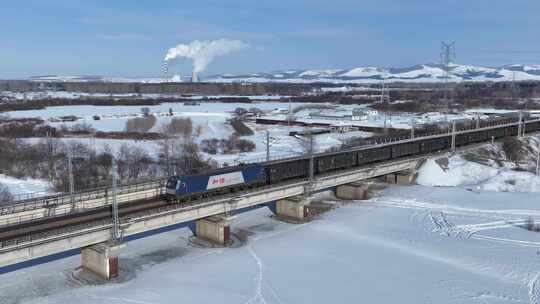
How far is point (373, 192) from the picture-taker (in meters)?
66.8

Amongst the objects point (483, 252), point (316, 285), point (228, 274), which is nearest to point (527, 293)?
point (483, 252)

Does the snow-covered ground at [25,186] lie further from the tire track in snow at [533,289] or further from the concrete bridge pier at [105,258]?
the tire track in snow at [533,289]

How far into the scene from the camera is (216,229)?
45.6 metres

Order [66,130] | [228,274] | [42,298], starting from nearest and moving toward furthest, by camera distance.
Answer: [42,298]
[228,274]
[66,130]

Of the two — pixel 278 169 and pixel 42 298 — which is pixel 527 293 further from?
pixel 42 298

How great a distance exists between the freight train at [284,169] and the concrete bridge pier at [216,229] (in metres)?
2.43

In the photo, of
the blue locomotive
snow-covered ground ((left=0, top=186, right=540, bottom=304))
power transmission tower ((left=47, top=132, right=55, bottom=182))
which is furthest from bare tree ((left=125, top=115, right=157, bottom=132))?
→ the blue locomotive

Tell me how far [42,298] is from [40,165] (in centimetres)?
4336

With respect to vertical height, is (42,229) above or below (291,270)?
above

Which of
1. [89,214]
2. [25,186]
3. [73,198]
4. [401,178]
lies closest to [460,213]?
[401,178]

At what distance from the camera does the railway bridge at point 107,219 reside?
3366 centimetres

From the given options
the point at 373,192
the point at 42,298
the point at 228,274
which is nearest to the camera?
the point at 42,298

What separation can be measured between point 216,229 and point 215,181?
4.45 metres

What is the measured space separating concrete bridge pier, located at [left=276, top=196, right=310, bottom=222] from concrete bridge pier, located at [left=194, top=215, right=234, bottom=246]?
947 centimetres
